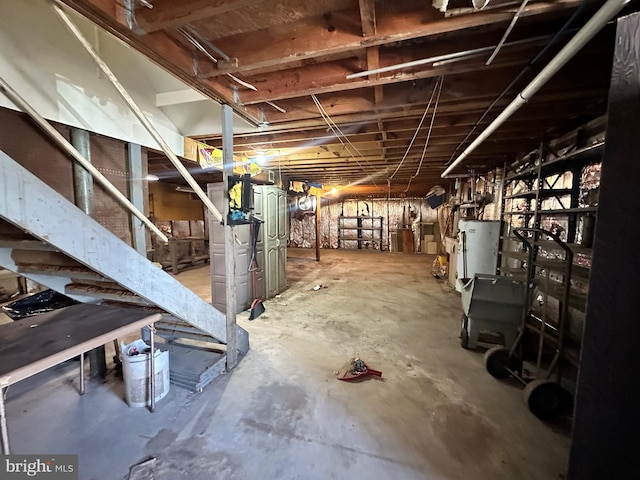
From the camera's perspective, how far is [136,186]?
247cm

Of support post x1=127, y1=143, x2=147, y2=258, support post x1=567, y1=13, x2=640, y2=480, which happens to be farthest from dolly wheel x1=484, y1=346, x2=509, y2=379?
support post x1=127, y1=143, x2=147, y2=258

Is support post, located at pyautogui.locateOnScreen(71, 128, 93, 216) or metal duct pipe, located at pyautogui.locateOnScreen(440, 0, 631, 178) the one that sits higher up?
metal duct pipe, located at pyautogui.locateOnScreen(440, 0, 631, 178)

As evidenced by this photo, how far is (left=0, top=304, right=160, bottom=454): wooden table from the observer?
1.10 metres

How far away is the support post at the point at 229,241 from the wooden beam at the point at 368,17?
1319 millimetres

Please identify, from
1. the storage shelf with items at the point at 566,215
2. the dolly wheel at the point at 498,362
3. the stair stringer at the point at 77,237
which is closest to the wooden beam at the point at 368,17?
the stair stringer at the point at 77,237

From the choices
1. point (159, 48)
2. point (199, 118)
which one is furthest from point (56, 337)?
point (199, 118)

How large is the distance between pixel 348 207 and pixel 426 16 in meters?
9.83

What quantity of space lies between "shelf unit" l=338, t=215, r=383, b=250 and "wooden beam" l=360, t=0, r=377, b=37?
31.4 feet

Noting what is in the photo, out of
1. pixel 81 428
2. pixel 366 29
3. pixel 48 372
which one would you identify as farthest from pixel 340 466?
pixel 48 372

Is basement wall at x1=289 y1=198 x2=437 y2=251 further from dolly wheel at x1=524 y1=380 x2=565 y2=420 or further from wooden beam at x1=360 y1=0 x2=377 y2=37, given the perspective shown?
wooden beam at x1=360 y1=0 x2=377 y2=37

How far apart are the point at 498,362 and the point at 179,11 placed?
11.1 ft

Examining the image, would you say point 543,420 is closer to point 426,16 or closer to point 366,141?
point 426,16

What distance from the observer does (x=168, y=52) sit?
A: 5.65 ft

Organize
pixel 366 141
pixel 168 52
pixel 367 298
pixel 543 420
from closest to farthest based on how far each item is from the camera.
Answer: pixel 168 52, pixel 543 420, pixel 366 141, pixel 367 298
